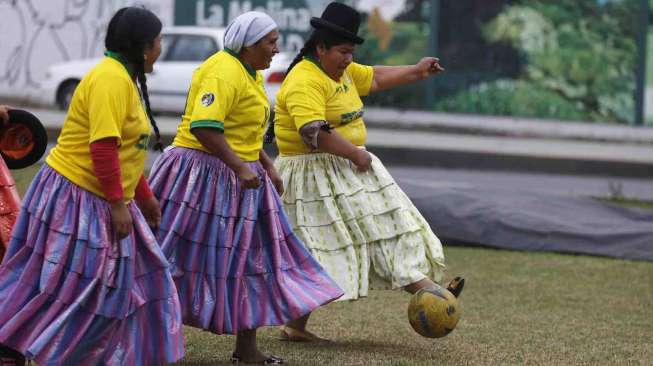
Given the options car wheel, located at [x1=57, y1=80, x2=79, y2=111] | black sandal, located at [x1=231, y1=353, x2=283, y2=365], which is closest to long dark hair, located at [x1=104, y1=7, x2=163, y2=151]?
black sandal, located at [x1=231, y1=353, x2=283, y2=365]

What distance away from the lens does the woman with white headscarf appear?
5465mm

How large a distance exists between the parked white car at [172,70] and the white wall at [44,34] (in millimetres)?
3066

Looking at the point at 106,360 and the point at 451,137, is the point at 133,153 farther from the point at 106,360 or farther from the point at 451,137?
the point at 451,137

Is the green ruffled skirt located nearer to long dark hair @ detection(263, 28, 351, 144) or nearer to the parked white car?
long dark hair @ detection(263, 28, 351, 144)

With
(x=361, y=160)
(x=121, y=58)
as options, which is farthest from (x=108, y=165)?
(x=361, y=160)

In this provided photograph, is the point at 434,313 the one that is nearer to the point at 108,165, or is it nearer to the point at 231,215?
the point at 231,215

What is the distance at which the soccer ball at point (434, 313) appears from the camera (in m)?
5.76

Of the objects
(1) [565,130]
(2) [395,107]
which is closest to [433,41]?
(2) [395,107]

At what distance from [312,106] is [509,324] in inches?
69.1

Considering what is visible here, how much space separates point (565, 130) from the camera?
68.8 feet

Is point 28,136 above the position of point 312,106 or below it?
below

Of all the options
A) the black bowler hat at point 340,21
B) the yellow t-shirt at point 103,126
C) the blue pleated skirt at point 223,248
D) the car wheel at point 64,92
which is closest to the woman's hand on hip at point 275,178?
the blue pleated skirt at point 223,248

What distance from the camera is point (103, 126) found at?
15.1 ft

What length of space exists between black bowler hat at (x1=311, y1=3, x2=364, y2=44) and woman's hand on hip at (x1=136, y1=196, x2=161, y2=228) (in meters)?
1.33
